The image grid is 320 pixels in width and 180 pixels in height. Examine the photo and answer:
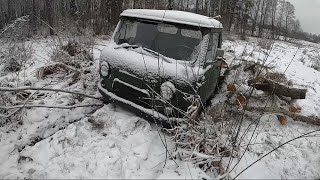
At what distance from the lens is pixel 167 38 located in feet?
14.3

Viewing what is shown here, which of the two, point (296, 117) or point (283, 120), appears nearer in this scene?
point (283, 120)

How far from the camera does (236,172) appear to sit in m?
3.46

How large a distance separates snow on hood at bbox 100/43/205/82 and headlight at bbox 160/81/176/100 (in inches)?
4.6

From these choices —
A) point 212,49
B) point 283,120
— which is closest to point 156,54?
point 212,49

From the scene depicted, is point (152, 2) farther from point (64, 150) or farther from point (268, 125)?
point (64, 150)

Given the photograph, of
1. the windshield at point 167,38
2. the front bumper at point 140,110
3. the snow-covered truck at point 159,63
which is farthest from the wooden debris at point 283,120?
the front bumper at point 140,110

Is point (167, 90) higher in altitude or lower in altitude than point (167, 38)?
lower

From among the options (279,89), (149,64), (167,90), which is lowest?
(279,89)

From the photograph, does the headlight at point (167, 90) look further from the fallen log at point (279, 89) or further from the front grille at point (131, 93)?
the fallen log at point (279, 89)

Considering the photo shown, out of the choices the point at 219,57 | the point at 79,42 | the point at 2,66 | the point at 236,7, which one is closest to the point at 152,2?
the point at 79,42

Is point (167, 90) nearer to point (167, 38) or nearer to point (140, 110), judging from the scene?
point (140, 110)

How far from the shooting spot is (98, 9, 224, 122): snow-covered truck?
13.0 feet

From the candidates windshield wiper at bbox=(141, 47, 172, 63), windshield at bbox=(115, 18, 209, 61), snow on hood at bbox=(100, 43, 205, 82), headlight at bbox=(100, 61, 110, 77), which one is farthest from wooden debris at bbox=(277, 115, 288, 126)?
headlight at bbox=(100, 61, 110, 77)

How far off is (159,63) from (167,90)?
431 mm
